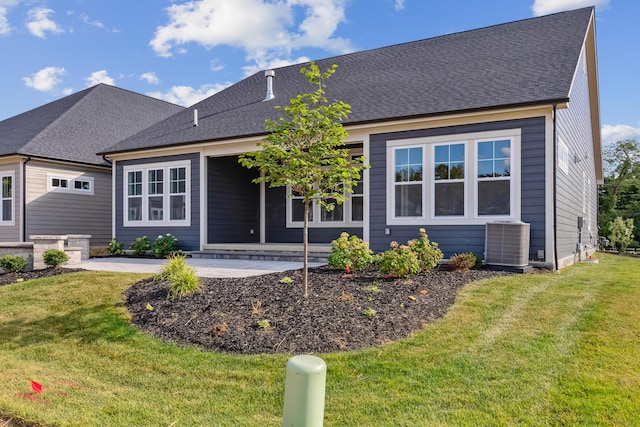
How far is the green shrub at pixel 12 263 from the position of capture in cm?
931

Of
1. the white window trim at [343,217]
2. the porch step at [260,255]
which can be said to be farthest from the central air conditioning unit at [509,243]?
the white window trim at [343,217]

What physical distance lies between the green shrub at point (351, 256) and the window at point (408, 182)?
2.35m

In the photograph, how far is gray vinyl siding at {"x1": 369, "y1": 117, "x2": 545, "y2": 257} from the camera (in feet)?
28.1

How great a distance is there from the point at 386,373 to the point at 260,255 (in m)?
8.06

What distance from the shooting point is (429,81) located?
1123 centimetres

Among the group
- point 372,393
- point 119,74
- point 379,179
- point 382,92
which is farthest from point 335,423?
point 119,74

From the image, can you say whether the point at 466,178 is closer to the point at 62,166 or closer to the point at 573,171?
the point at 573,171

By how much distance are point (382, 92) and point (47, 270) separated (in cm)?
885

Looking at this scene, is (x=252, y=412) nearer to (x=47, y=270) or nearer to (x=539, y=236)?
(x=539, y=236)

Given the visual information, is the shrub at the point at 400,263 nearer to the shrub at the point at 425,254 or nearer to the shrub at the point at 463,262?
the shrub at the point at 425,254

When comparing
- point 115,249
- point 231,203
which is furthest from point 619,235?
point 115,249

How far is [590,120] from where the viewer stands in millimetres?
16219

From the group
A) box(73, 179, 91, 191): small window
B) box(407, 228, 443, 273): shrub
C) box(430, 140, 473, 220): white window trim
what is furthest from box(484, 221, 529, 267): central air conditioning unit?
box(73, 179, 91, 191): small window

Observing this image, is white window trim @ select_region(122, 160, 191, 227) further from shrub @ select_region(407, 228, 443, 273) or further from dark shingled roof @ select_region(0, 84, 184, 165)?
shrub @ select_region(407, 228, 443, 273)
